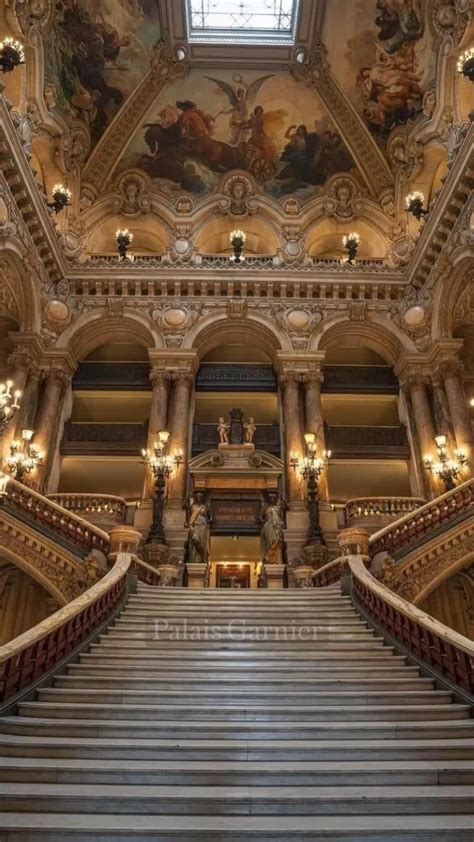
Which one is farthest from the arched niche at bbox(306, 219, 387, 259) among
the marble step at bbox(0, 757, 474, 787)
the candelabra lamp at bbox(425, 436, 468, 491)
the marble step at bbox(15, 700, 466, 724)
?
the marble step at bbox(0, 757, 474, 787)

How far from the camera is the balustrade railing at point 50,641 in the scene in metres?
4.92

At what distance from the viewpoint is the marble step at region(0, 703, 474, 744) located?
4348 millimetres

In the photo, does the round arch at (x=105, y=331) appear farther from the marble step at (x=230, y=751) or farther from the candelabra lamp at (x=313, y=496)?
the marble step at (x=230, y=751)

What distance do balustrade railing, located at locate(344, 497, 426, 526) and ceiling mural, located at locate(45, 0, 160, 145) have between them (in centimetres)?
1595

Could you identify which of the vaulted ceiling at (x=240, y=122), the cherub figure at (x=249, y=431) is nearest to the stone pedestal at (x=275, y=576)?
Answer: the cherub figure at (x=249, y=431)

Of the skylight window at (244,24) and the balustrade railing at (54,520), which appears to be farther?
the skylight window at (244,24)

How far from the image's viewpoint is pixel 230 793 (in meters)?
3.49

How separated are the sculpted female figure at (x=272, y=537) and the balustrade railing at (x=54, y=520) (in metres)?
4.56

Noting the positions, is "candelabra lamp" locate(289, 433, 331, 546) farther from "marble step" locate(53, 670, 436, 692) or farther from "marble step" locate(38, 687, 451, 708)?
"marble step" locate(38, 687, 451, 708)

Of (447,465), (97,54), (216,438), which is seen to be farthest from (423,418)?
(97,54)

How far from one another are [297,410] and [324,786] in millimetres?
12566

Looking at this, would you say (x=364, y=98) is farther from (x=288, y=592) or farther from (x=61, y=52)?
(x=288, y=592)

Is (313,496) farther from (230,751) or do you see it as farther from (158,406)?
(230,751)

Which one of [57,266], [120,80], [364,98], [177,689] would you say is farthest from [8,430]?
[364,98]
